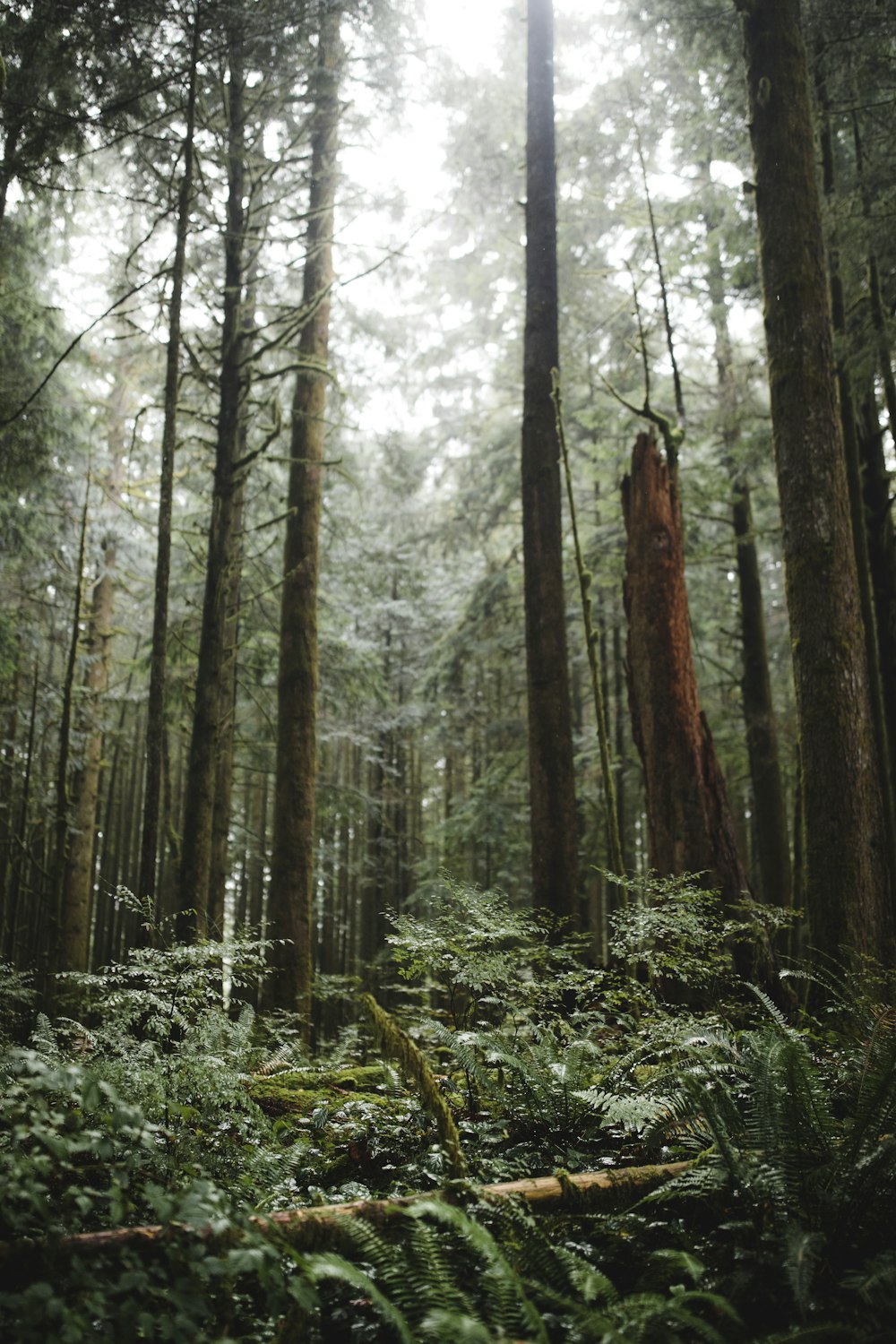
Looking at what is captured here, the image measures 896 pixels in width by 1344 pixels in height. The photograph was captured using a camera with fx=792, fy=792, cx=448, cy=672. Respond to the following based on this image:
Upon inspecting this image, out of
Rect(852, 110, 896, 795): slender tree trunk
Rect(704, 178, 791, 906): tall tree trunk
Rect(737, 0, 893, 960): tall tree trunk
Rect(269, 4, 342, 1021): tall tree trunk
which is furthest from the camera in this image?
Rect(704, 178, 791, 906): tall tree trunk

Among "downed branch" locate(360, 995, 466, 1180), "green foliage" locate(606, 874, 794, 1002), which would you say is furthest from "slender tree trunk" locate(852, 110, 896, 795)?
"downed branch" locate(360, 995, 466, 1180)

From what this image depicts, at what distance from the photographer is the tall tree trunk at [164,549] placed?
244 inches

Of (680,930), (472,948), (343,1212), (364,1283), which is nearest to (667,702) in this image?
(680,930)

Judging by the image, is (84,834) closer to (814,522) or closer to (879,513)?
(814,522)

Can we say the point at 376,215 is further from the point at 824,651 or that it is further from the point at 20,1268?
the point at 20,1268

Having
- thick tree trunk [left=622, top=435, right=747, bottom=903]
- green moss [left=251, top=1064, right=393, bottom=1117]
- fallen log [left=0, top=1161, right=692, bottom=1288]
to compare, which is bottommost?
green moss [left=251, top=1064, right=393, bottom=1117]

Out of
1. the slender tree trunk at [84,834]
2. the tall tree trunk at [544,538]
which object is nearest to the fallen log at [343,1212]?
the tall tree trunk at [544,538]

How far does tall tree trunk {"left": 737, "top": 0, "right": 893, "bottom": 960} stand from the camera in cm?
528

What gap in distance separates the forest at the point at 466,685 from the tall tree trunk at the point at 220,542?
5 centimetres

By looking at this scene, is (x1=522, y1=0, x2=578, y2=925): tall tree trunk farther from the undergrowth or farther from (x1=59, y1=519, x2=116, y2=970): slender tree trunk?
(x1=59, y1=519, x2=116, y2=970): slender tree trunk

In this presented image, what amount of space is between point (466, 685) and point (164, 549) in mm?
15195

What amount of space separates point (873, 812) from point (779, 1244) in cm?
374

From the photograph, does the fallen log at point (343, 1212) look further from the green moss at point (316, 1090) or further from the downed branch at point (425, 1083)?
the green moss at point (316, 1090)

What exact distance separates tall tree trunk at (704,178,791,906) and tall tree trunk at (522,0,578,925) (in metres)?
3.29
